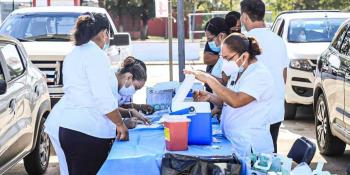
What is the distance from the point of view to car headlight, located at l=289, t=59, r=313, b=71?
948cm

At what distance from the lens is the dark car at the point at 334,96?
21.3ft

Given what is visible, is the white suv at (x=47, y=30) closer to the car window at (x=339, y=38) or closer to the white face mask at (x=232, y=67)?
the car window at (x=339, y=38)

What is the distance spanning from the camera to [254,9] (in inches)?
194

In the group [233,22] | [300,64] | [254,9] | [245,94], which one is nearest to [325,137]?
[233,22]

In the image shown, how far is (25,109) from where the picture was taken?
20.0 feet

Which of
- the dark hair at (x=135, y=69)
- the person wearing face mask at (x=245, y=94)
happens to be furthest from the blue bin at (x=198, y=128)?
the dark hair at (x=135, y=69)

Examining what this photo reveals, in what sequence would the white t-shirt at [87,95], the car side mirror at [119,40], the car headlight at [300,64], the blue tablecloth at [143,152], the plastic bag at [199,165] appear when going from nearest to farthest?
1. the plastic bag at [199,165]
2. the blue tablecloth at [143,152]
3. the white t-shirt at [87,95]
4. the car headlight at [300,64]
5. the car side mirror at [119,40]

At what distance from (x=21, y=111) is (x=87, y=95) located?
2.19m

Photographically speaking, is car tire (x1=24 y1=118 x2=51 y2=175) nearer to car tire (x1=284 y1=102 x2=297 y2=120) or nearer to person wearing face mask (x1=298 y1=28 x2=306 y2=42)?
car tire (x1=284 y1=102 x2=297 y2=120)

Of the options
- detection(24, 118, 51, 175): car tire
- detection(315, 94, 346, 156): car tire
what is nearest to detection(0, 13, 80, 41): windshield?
detection(24, 118, 51, 175): car tire

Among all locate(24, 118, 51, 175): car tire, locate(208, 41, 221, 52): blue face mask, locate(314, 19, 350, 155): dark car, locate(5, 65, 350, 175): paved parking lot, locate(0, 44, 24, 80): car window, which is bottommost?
locate(5, 65, 350, 175): paved parking lot

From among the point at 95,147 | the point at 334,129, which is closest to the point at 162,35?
the point at 334,129

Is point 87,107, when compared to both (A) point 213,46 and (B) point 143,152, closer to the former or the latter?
(B) point 143,152

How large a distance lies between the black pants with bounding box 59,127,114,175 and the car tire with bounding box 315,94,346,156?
153 inches
